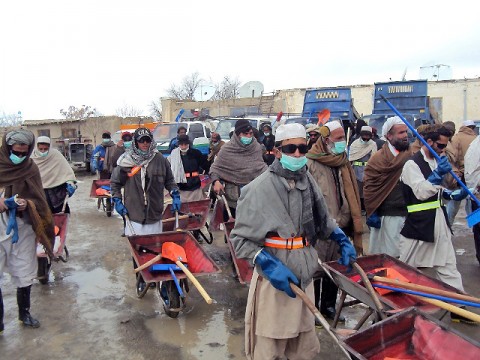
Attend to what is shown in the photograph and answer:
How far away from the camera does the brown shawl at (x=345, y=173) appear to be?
4.34 meters

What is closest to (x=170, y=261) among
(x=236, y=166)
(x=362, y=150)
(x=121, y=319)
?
(x=121, y=319)

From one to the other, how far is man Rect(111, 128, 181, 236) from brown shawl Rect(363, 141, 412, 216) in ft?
7.49

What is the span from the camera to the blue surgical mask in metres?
2.80

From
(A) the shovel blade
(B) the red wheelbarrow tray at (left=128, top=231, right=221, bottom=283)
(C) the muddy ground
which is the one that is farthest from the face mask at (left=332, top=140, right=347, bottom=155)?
(C) the muddy ground

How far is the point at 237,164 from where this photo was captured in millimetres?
6164

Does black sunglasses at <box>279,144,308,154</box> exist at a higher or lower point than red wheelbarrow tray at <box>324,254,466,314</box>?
higher

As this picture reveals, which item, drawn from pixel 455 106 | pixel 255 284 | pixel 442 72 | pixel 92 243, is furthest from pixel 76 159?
pixel 442 72

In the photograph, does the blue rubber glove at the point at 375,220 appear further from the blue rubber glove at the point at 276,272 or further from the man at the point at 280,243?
the blue rubber glove at the point at 276,272

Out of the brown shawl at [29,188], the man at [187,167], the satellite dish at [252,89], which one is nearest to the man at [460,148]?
the man at [187,167]

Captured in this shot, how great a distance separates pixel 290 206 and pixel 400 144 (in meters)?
2.10

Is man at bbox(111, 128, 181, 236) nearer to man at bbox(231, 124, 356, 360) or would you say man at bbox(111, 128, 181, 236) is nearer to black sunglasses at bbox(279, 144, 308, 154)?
man at bbox(231, 124, 356, 360)

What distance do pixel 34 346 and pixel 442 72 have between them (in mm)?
30479

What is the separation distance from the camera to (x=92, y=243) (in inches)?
299

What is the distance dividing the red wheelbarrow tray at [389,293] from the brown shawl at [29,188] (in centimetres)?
273
